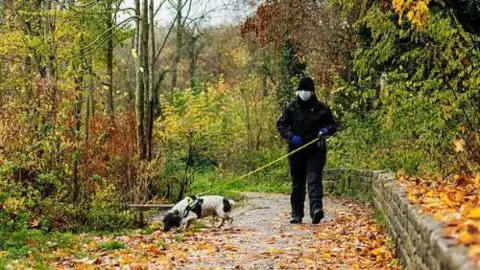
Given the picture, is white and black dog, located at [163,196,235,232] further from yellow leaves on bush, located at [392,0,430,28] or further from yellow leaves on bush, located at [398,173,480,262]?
yellow leaves on bush, located at [392,0,430,28]

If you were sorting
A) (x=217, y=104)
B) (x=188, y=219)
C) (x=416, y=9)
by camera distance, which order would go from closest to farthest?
1. (x=416, y=9)
2. (x=188, y=219)
3. (x=217, y=104)

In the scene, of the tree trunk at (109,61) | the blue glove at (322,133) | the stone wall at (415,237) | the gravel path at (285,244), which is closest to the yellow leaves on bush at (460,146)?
the stone wall at (415,237)

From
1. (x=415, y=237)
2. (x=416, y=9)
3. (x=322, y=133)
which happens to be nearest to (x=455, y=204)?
(x=415, y=237)

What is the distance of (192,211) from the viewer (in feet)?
35.6

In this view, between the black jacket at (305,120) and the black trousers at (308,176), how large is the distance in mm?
218

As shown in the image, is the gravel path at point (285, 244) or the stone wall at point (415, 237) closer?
the stone wall at point (415, 237)

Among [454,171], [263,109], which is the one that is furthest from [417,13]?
[263,109]

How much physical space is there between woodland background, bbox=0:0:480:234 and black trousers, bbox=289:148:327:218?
166cm

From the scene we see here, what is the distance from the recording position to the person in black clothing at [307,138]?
1034cm

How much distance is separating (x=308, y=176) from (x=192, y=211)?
1.83 metres

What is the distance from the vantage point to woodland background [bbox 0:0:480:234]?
11344 millimetres

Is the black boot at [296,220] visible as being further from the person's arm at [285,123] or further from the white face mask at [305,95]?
the white face mask at [305,95]

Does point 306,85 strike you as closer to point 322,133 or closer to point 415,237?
point 322,133

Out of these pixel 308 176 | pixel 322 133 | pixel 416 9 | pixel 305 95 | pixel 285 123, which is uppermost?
pixel 416 9
